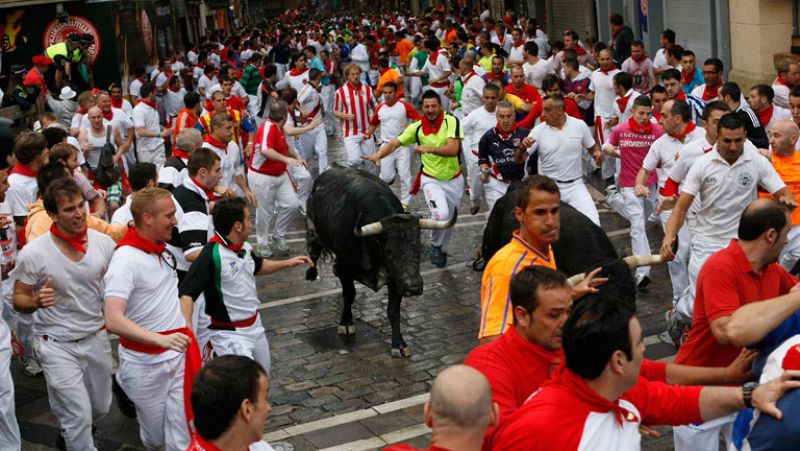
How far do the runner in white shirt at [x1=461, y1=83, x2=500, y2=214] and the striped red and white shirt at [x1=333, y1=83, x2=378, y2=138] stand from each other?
9.26 feet

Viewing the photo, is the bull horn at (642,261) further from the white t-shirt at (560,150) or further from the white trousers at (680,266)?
the white t-shirt at (560,150)

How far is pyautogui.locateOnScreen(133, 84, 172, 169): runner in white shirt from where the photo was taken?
1794cm

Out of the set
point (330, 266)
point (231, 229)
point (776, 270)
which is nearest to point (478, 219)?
point (330, 266)

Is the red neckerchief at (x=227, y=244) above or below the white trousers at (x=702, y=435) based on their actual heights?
above

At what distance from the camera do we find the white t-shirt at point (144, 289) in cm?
723

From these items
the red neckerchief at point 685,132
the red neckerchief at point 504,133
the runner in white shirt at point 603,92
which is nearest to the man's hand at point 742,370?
the red neckerchief at point 685,132

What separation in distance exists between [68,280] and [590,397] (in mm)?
4544

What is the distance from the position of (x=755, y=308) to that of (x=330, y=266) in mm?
9152

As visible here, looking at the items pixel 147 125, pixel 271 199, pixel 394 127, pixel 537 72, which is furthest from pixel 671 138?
pixel 537 72

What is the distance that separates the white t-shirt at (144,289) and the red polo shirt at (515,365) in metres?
2.95

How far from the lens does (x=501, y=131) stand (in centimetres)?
1230

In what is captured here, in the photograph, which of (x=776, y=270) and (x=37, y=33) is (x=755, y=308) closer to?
(x=776, y=270)

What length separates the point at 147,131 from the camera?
1794 centimetres

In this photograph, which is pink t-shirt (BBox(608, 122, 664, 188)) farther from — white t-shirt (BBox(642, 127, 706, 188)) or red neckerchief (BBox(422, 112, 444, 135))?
red neckerchief (BBox(422, 112, 444, 135))
